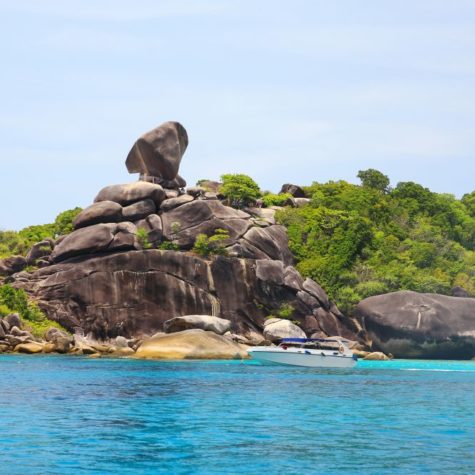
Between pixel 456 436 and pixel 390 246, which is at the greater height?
pixel 390 246

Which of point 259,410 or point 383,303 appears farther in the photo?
point 383,303

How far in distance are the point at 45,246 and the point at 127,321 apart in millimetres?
13603

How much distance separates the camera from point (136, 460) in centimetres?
1834

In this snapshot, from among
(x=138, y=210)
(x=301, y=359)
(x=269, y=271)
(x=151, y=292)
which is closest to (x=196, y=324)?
(x=151, y=292)

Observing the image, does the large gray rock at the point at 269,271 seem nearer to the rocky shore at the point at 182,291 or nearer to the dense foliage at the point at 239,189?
the rocky shore at the point at 182,291

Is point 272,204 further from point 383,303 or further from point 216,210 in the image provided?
point 383,303

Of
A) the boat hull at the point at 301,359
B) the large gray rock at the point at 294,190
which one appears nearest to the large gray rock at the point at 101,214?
the boat hull at the point at 301,359

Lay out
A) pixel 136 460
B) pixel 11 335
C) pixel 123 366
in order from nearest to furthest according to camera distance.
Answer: pixel 136 460 → pixel 123 366 → pixel 11 335

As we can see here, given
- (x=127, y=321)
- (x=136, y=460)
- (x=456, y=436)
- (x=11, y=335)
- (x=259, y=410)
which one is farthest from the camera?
(x=127, y=321)

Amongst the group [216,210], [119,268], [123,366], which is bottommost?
[123,366]

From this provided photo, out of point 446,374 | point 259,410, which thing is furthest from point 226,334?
point 259,410

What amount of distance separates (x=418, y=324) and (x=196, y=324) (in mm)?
20656

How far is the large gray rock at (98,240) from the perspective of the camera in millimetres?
71562

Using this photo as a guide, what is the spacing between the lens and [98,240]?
235ft
